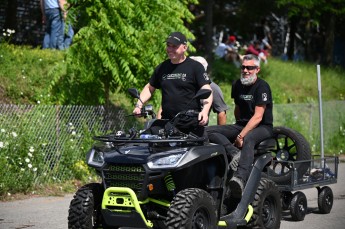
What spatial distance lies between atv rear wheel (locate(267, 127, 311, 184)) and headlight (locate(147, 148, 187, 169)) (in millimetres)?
2662

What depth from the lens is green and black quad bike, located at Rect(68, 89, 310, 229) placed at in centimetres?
791

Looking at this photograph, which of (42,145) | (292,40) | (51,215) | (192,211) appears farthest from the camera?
(292,40)

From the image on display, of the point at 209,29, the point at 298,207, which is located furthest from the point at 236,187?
the point at 209,29

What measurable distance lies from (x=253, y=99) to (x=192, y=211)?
2695 millimetres

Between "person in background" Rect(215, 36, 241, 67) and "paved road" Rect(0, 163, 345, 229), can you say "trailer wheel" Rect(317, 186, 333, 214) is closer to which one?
"paved road" Rect(0, 163, 345, 229)

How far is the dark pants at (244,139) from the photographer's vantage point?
30.8 ft

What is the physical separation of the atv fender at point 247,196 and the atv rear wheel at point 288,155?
83 centimetres

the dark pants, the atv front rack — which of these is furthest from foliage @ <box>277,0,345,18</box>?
the atv front rack

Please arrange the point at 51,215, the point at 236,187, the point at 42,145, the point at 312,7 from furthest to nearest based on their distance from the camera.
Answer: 1. the point at 312,7
2. the point at 42,145
3. the point at 51,215
4. the point at 236,187

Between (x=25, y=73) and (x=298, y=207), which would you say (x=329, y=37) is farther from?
(x=298, y=207)

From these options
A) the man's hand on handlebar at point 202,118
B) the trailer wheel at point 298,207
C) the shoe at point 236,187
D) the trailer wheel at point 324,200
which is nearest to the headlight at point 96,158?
the man's hand on handlebar at point 202,118

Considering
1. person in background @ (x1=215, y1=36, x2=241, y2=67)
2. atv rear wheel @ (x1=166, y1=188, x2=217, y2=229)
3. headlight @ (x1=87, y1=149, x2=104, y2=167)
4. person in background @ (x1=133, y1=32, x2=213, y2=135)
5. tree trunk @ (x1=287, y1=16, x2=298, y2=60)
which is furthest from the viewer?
tree trunk @ (x1=287, y1=16, x2=298, y2=60)

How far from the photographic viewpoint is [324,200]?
1149cm

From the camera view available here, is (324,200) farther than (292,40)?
No
